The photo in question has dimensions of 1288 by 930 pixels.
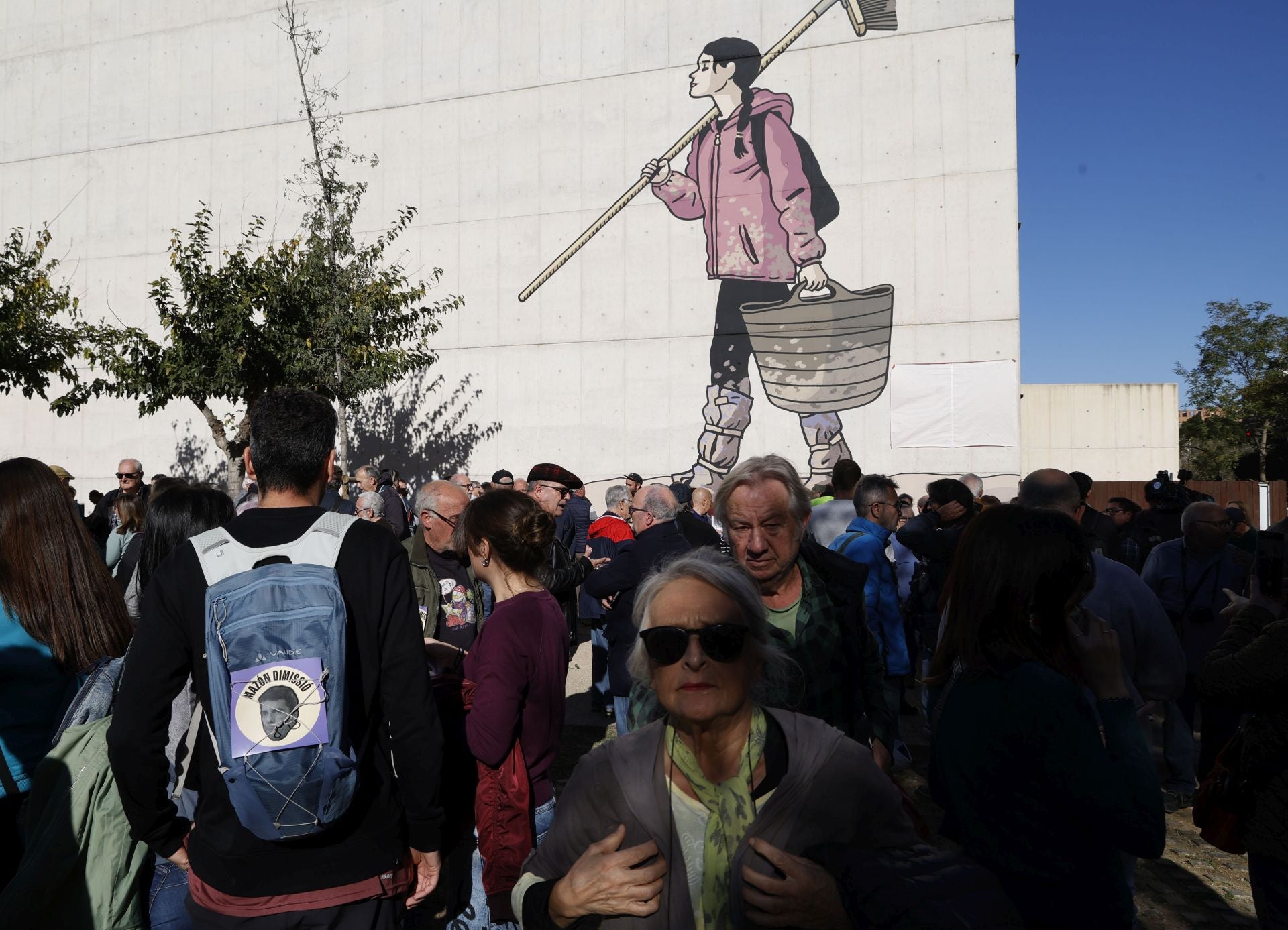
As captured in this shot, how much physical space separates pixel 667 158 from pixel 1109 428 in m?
12.9

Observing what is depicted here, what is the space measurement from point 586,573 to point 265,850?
3.24 m

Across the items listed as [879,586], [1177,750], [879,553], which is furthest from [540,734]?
[1177,750]

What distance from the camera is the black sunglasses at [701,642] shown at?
1.96m

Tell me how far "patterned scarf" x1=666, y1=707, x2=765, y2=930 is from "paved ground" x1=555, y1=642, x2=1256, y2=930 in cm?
327

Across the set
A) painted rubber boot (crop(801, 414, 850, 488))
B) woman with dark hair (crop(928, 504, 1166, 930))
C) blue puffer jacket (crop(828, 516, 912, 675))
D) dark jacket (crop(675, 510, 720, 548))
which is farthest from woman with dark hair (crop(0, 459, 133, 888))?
painted rubber boot (crop(801, 414, 850, 488))

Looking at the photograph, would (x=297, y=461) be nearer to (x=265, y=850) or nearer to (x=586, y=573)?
(x=265, y=850)

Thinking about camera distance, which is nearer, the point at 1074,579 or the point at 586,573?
the point at 1074,579

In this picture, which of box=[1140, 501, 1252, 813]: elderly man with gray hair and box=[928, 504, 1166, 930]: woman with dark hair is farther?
box=[1140, 501, 1252, 813]: elderly man with gray hair

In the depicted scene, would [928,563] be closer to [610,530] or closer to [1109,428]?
[610,530]

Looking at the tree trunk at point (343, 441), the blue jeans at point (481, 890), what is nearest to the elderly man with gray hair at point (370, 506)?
the blue jeans at point (481, 890)

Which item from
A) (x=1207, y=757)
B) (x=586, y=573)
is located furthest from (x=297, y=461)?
(x=1207, y=757)

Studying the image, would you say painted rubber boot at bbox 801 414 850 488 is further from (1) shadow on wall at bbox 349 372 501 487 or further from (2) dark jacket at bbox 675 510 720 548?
(2) dark jacket at bbox 675 510 720 548

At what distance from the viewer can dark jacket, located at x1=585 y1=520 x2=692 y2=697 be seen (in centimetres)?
535

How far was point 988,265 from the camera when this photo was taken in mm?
16312
